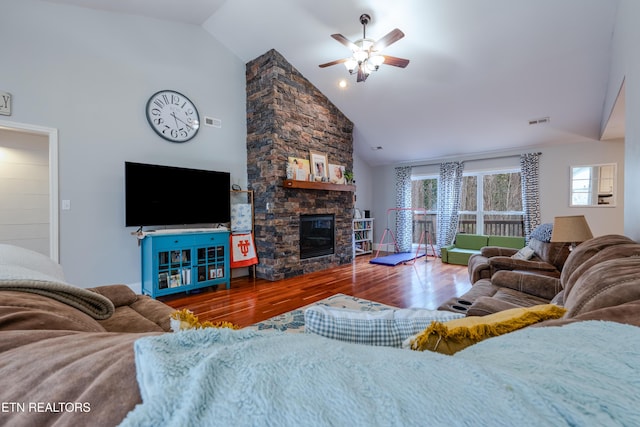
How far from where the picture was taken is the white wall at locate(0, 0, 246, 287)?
2789 mm

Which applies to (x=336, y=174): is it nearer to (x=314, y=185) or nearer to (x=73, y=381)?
(x=314, y=185)

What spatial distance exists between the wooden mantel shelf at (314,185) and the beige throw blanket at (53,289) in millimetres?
3174

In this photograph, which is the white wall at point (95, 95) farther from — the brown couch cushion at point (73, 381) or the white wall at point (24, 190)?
the brown couch cushion at point (73, 381)

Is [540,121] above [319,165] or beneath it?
above

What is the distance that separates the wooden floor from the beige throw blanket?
1.66 m

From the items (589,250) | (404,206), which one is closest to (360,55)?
(589,250)

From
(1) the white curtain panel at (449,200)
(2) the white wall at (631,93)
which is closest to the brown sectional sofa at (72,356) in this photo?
(2) the white wall at (631,93)

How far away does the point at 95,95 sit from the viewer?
3145mm

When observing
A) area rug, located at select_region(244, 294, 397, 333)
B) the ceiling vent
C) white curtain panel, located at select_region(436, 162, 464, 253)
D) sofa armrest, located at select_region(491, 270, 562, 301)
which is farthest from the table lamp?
white curtain panel, located at select_region(436, 162, 464, 253)

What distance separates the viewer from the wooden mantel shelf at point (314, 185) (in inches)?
164

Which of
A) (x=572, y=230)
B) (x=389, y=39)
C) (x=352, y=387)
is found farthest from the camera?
(x=389, y=39)

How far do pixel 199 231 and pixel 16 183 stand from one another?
2.70 metres

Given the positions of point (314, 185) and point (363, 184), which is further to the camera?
point (363, 184)

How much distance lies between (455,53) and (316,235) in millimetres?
3373
